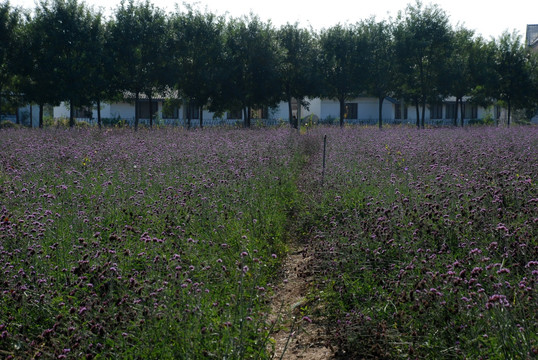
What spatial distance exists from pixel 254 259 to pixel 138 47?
95.8ft

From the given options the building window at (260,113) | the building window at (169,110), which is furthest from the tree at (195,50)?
the building window at (260,113)

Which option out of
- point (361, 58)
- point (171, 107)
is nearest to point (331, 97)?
point (361, 58)

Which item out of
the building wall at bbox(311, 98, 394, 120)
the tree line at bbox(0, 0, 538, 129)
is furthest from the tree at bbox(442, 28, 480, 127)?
the building wall at bbox(311, 98, 394, 120)

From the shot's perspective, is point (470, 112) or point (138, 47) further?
point (470, 112)

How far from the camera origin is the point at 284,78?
114 feet

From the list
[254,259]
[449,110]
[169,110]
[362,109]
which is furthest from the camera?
[449,110]

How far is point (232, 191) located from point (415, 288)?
4.22m

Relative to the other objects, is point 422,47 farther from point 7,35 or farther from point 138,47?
point 7,35

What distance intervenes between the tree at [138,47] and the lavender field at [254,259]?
2179cm

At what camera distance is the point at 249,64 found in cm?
3262

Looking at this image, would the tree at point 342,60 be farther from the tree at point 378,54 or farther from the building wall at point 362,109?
the building wall at point 362,109

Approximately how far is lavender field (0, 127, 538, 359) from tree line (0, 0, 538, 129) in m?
21.7

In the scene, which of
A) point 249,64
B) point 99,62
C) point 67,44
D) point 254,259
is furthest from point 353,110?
point 254,259

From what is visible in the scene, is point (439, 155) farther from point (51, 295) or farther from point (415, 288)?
point (51, 295)
